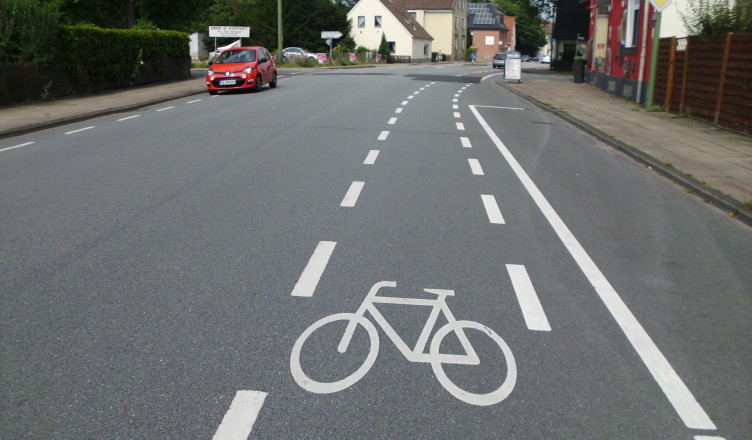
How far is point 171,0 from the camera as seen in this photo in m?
31.7

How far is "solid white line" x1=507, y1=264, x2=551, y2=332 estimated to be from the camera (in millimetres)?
4492

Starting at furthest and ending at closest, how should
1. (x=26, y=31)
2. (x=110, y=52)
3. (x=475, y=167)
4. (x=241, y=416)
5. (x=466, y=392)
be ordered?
1. (x=110, y=52)
2. (x=26, y=31)
3. (x=475, y=167)
4. (x=466, y=392)
5. (x=241, y=416)

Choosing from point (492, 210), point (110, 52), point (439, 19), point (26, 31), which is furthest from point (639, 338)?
point (439, 19)

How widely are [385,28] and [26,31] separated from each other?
232 feet

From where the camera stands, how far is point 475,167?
33.5 feet

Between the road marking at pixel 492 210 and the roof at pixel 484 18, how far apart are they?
117 meters

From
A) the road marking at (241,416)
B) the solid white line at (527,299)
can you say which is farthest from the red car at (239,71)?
the road marking at (241,416)

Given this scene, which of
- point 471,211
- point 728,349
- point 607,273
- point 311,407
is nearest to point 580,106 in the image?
point 471,211

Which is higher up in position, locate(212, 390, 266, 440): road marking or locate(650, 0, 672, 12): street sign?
locate(650, 0, 672, 12): street sign

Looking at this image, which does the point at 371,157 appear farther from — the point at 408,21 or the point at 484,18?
the point at 484,18

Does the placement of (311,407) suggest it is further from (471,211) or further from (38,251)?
(471,211)

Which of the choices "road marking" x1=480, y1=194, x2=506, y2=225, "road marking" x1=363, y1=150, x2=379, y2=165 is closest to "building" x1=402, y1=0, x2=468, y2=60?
"road marking" x1=363, y1=150, x2=379, y2=165

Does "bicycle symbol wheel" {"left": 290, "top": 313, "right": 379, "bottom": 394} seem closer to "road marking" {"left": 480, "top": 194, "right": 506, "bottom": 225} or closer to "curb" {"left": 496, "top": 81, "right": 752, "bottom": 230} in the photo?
"road marking" {"left": 480, "top": 194, "right": 506, "bottom": 225}

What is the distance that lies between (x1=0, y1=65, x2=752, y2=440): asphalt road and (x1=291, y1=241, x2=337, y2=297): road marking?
3 centimetres
